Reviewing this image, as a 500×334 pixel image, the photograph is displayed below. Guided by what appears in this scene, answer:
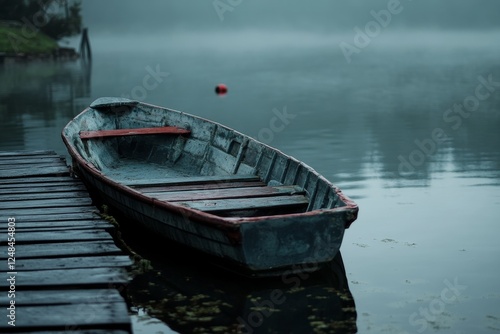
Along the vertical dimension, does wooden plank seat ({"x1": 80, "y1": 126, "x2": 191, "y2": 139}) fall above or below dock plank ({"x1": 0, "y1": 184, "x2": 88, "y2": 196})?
above

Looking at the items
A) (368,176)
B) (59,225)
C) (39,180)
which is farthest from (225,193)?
(368,176)

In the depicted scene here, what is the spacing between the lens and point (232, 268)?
8.16 metres

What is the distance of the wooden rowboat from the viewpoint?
25.3 ft

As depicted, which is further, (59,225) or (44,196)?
(44,196)

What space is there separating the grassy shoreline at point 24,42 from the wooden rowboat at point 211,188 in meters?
35.1

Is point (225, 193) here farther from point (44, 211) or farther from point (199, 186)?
point (44, 211)

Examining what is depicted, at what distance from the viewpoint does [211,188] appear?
988 cm

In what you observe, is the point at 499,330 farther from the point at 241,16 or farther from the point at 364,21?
the point at 241,16

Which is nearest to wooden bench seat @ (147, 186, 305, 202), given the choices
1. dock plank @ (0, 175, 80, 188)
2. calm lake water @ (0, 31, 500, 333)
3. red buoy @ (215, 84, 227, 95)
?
calm lake water @ (0, 31, 500, 333)

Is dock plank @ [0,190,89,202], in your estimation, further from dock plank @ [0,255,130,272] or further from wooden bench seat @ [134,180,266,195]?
dock plank @ [0,255,130,272]

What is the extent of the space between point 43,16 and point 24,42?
3.48 metres

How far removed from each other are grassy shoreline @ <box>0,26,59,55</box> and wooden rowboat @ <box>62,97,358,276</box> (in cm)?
3514

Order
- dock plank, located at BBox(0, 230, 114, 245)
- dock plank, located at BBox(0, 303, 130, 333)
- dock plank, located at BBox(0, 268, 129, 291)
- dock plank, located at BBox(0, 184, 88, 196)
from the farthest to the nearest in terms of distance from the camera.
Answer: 1. dock plank, located at BBox(0, 184, 88, 196)
2. dock plank, located at BBox(0, 230, 114, 245)
3. dock plank, located at BBox(0, 268, 129, 291)
4. dock plank, located at BBox(0, 303, 130, 333)

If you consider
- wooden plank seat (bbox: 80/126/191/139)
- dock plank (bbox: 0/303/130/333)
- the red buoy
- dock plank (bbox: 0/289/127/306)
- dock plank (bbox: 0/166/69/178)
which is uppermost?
wooden plank seat (bbox: 80/126/191/139)
